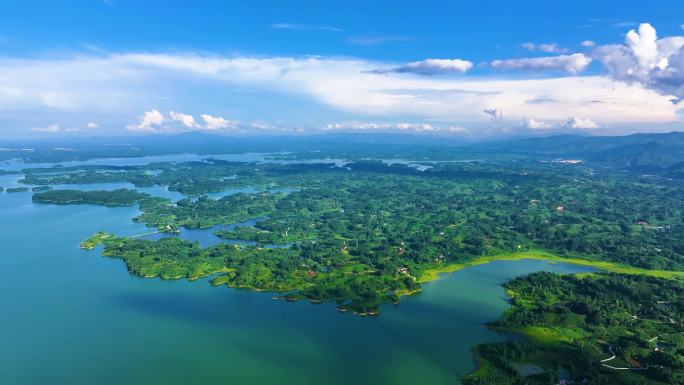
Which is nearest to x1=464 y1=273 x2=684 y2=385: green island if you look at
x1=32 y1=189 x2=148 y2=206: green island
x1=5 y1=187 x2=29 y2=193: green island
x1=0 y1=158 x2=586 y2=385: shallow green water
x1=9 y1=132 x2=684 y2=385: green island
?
x1=9 y1=132 x2=684 y2=385: green island

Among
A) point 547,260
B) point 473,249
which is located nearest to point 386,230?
point 473,249

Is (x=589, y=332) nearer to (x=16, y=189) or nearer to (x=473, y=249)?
(x=473, y=249)

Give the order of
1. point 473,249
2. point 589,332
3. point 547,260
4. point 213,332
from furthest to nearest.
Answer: point 473,249 < point 547,260 < point 213,332 < point 589,332

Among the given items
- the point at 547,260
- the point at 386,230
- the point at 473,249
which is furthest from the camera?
the point at 386,230

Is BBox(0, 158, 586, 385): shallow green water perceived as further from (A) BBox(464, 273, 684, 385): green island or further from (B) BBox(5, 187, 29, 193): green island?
(B) BBox(5, 187, 29, 193): green island

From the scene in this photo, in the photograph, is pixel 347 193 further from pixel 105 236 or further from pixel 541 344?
pixel 541 344

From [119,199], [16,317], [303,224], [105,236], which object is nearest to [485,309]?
[303,224]
